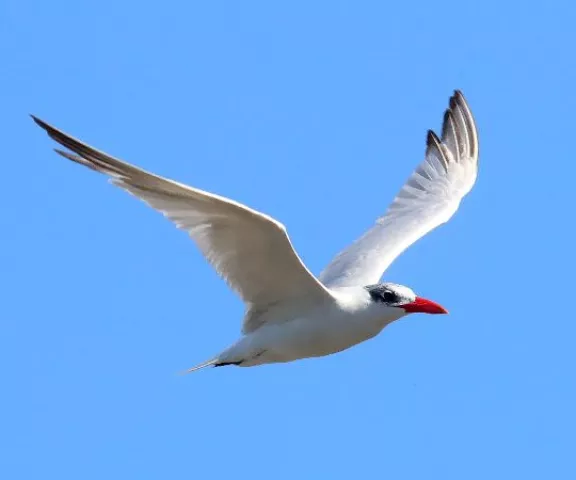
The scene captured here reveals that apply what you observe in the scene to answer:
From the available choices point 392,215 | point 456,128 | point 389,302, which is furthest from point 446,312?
point 456,128

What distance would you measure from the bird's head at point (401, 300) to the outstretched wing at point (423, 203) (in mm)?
1121

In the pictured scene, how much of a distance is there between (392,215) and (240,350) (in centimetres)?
306

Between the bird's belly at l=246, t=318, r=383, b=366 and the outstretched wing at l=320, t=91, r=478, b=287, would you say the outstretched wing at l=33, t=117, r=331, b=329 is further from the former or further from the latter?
the outstretched wing at l=320, t=91, r=478, b=287

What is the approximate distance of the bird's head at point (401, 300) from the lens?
1027 cm

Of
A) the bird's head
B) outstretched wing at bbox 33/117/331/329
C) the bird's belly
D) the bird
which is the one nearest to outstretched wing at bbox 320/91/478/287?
the bird

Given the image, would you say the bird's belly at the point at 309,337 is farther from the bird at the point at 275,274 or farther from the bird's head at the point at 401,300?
the bird's head at the point at 401,300

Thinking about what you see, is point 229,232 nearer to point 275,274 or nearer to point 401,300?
point 275,274

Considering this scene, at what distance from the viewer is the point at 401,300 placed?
10.3m

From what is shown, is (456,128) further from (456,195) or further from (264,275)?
(264,275)

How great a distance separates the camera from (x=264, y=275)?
10.0 meters

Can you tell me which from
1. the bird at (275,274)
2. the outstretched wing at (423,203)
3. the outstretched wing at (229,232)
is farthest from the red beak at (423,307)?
the outstretched wing at (423,203)

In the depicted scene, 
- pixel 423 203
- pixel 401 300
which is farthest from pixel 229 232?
pixel 423 203

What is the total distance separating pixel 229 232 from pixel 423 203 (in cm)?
386

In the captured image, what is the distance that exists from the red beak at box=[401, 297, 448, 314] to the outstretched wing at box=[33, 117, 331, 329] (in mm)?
679
